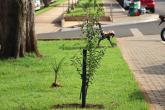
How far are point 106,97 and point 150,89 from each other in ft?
4.68

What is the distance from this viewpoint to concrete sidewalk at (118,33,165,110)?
1045 cm

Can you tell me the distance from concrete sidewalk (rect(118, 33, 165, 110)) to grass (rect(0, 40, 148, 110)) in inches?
9.4

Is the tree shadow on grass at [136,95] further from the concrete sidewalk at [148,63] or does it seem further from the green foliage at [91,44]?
A: the green foliage at [91,44]

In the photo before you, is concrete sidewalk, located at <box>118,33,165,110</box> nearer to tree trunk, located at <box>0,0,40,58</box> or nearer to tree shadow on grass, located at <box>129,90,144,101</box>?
tree shadow on grass, located at <box>129,90,144,101</box>

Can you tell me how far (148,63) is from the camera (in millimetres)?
15383

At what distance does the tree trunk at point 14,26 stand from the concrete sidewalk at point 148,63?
2947 mm

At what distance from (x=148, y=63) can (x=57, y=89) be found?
518 centimetres

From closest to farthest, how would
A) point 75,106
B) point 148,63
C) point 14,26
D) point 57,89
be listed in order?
point 75,106
point 57,89
point 14,26
point 148,63

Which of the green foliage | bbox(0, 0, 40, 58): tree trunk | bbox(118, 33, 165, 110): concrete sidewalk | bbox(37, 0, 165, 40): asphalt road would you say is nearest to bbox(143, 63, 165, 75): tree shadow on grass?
bbox(118, 33, 165, 110): concrete sidewalk

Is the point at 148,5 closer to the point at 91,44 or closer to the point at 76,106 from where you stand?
the point at 91,44

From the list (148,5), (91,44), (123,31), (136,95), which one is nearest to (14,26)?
(136,95)

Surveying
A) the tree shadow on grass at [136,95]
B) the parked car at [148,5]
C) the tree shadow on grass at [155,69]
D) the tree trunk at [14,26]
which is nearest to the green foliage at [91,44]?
the tree shadow on grass at [136,95]

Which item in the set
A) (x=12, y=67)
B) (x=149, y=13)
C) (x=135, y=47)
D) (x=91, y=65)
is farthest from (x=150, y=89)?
(x=149, y=13)

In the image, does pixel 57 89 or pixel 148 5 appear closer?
pixel 57 89
